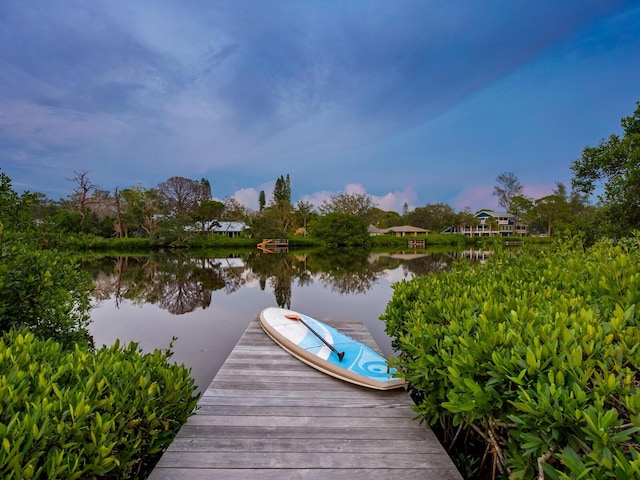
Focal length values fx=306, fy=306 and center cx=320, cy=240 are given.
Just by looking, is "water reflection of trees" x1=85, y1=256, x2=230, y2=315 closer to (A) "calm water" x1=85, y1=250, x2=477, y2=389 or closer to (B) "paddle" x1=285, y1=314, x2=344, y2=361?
(A) "calm water" x1=85, y1=250, x2=477, y2=389

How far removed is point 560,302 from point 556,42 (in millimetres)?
14456

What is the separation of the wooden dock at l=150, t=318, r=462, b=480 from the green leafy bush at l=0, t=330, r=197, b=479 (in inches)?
12.3

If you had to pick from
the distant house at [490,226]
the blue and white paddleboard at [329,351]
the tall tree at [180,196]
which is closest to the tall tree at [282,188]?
the tall tree at [180,196]

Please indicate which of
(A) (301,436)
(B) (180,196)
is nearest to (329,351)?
(A) (301,436)

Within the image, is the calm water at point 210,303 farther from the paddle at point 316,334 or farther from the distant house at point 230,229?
the distant house at point 230,229

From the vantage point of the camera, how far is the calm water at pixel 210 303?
668 centimetres

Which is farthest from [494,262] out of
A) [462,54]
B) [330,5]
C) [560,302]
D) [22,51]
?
[462,54]

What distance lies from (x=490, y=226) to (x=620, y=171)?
52.8 meters

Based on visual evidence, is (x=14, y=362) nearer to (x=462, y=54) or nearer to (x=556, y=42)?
(x=556, y=42)

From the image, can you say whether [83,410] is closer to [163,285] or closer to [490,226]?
[163,285]

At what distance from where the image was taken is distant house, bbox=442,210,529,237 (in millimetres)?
61062

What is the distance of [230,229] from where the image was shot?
4938 centimetres

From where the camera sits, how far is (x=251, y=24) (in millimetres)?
16391

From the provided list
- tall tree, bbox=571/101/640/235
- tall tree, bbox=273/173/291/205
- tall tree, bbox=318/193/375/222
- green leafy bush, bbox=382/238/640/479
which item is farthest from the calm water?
tall tree, bbox=273/173/291/205
